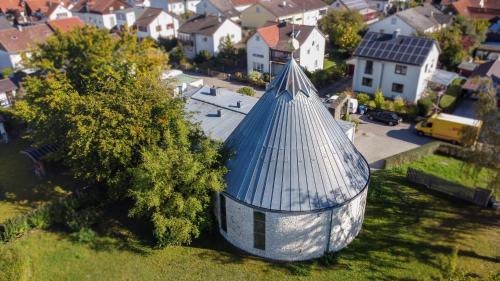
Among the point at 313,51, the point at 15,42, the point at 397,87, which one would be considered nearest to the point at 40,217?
the point at 397,87

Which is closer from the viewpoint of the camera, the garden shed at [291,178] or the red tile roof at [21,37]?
the garden shed at [291,178]

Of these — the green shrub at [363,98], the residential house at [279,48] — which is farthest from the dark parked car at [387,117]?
the residential house at [279,48]

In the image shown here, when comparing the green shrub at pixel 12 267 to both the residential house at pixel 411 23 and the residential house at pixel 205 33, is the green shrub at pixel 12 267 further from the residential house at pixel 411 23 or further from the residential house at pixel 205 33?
the residential house at pixel 411 23

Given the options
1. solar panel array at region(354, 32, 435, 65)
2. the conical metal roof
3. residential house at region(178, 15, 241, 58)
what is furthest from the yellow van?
residential house at region(178, 15, 241, 58)

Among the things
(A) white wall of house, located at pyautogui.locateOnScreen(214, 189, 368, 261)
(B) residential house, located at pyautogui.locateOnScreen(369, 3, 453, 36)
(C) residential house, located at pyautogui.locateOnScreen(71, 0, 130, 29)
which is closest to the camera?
(A) white wall of house, located at pyautogui.locateOnScreen(214, 189, 368, 261)

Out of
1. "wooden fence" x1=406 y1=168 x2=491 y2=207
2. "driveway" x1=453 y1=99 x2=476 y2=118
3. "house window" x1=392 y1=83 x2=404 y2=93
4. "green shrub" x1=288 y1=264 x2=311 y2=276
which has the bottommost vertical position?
"green shrub" x1=288 y1=264 x2=311 y2=276

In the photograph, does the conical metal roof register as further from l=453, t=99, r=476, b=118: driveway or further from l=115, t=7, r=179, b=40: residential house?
l=115, t=7, r=179, b=40: residential house
